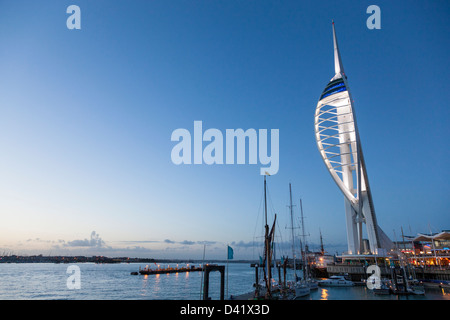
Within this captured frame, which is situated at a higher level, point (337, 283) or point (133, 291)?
point (337, 283)

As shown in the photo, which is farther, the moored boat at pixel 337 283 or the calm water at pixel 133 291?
the moored boat at pixel 337 283

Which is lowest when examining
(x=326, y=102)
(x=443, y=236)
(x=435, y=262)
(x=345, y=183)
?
(x=435, y=262)

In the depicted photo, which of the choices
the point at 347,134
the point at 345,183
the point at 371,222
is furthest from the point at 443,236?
the point at 347,134

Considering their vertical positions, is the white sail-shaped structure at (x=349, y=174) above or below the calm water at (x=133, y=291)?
above

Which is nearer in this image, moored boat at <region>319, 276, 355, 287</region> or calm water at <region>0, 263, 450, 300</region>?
calm water at <region>0, 263, 450, 300</region>

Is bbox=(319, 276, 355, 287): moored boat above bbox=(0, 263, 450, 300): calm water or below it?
above

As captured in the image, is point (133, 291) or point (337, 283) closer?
point (337, 283)

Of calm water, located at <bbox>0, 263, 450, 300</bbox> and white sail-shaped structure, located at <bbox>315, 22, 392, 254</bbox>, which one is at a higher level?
white sail-shaped structure, located at <bbox>315, 22, 392, 254</bbox>
